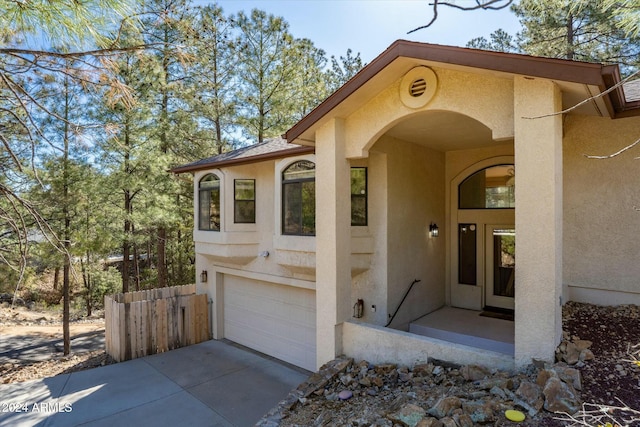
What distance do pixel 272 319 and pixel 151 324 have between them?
11.1 feet

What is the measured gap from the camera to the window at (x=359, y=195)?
775cm

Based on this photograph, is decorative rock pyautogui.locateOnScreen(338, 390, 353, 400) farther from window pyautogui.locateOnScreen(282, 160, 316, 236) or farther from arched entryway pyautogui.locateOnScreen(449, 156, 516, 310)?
arched entryway pyautogui.locateOnScreen(449, 156, 516, 310)

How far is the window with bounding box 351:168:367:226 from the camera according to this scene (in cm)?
775

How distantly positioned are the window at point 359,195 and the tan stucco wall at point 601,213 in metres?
3.91

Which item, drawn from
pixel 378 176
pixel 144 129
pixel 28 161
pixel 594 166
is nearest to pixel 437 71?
pixel 378 176

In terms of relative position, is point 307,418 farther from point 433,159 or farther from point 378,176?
point 433,159

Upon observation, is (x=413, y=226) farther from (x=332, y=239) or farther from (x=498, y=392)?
(x=498, y=392)

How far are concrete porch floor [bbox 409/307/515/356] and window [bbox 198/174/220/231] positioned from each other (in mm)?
6119

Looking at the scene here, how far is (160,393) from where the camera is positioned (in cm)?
746

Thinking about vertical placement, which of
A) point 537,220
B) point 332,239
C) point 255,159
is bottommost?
point 332,239

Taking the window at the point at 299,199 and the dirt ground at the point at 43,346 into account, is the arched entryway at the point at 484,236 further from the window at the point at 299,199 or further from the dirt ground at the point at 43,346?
the dirt ground at the point at 43,346

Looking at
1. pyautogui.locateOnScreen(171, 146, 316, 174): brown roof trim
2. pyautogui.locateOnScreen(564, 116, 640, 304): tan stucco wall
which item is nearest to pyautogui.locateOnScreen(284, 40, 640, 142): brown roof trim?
pyautogui.locateOnScreen(564, 116, 640, 304): tan stucco wall

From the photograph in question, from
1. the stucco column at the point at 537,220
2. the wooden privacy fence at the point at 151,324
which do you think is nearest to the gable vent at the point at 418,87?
the stucco column at the point at 537,220

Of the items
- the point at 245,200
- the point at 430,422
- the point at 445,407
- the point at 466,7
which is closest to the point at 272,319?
the point at 245,200
